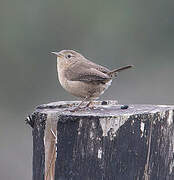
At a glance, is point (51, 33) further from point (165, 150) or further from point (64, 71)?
point (165, 150)

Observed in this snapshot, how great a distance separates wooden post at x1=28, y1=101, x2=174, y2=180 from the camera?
532cm

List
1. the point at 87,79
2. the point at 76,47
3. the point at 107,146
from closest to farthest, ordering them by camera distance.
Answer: the point at 107,146 → the point at 87,79 → the point at 76,47

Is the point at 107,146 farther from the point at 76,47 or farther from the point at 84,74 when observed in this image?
the point at 76,47

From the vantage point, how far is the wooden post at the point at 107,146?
5320 millimetres

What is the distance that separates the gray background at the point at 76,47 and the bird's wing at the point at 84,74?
20.7 ft

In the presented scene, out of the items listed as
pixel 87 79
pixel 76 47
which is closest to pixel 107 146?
pixel 87 79

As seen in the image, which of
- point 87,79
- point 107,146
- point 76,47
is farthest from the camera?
point 76,47

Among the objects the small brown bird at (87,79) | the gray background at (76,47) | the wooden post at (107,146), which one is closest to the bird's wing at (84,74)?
the small brown bird at (87,79)

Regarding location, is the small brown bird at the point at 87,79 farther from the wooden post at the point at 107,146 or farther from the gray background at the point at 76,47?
the gray background at the point at 76,47

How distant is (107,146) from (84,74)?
1763 millimetres

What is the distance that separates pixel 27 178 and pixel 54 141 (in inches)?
272

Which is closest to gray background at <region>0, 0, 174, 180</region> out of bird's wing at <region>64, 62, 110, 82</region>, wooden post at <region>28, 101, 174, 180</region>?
bird's wing at <region>64, 62, 110, 82</region>

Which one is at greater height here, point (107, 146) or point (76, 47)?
point (76, 47)

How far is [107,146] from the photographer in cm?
531
